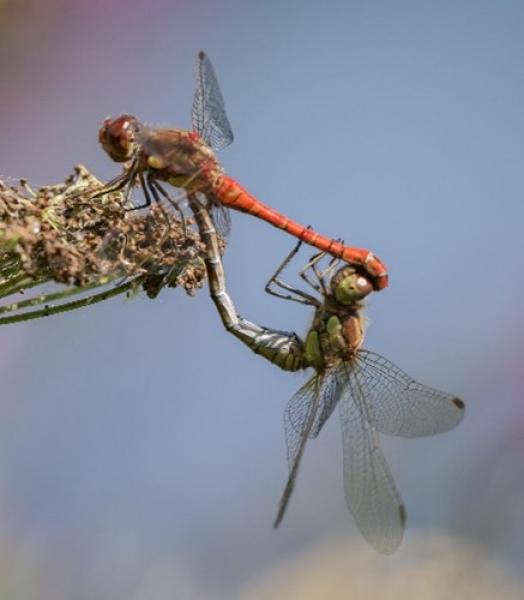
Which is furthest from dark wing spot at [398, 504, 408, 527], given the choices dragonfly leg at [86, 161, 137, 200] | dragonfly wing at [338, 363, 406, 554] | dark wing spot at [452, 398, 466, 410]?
dragonfly leg at [86, 161, 137, 200]

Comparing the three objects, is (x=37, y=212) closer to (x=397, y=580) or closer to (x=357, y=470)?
(x=357, y=470)

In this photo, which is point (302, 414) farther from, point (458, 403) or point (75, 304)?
point (75, 304)

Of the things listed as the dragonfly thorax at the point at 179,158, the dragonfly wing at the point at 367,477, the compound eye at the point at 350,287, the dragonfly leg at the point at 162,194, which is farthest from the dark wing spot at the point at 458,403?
the dragonfly leg at the point at 162,194

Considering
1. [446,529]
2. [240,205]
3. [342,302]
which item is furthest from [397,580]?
[240,205]

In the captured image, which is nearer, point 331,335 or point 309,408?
point 331,335

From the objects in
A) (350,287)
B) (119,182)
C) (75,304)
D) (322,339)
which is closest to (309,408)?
(322,339)

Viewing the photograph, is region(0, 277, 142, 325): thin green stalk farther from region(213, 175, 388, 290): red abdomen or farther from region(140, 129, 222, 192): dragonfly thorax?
region(213, 175, 388, 290): red abdomen
